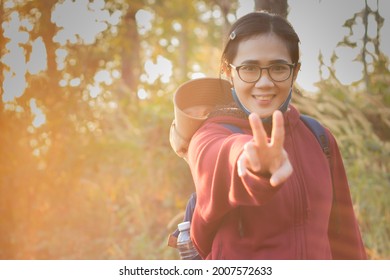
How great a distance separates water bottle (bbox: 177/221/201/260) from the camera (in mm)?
1857

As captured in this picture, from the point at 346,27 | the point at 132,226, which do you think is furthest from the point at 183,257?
the point at 132,226

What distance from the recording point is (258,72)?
1.62 meters

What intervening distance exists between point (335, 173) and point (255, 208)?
0.36 m

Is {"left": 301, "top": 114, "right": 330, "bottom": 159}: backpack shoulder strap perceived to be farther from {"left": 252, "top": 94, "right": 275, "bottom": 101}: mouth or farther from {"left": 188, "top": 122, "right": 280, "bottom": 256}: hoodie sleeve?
{"left": 188, "top": 122, "right": 280, "bottom": 256}: hoodie sleeve

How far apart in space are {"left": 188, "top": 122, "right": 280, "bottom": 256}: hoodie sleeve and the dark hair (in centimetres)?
25

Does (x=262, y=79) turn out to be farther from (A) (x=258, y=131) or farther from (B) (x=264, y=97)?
(A) (x=258, y=131)

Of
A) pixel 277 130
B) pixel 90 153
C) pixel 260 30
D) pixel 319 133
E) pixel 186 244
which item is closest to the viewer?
pixel 277 130

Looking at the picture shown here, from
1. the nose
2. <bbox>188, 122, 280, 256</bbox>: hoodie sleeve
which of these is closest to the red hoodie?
<bbox>188, 122, 280, 256</bbox>: hoodie sleeve

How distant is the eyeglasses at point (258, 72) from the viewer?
161cm

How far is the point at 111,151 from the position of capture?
4125 millimetres

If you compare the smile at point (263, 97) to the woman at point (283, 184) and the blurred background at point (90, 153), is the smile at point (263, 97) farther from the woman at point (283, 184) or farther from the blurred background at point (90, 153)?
the blurred background at point (90, 153)

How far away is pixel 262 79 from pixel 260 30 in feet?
0.43

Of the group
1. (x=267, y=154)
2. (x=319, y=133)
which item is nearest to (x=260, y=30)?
(x=319, y=133)

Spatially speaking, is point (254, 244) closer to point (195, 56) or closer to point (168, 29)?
point (168, 29)
